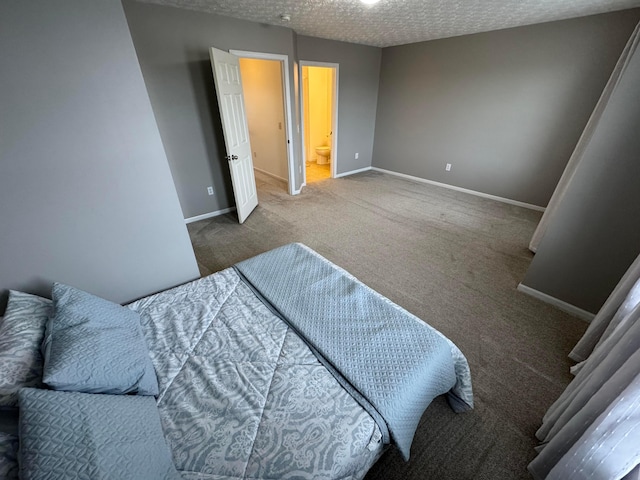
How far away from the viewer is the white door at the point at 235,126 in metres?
2.72

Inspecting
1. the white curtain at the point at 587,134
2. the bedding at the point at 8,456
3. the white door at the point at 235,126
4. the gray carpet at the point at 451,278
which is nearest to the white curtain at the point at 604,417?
the gray carpet at the point at 451,278

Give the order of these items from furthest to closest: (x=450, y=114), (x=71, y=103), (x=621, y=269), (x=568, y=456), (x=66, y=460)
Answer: (x=450, y=114) < (x=621, y=269) < (x=71, y=103) < (x=568, y=456) < (x=66, y=460)

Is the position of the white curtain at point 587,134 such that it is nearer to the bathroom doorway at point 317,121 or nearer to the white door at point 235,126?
the white door at point 235,126

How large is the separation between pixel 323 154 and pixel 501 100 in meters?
3.41

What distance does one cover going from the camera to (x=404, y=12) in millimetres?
2697

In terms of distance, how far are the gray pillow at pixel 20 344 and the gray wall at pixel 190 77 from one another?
90.8 inches

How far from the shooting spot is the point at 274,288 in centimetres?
150

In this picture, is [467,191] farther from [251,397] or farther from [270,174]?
[251,397]

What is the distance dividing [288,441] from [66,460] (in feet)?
1.90

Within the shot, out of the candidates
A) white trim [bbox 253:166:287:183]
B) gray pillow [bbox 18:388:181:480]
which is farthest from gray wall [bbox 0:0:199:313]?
white trim [bbox 253:166:287:183]

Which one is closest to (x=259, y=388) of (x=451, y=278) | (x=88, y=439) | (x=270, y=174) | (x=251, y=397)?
(x=251, y=397)

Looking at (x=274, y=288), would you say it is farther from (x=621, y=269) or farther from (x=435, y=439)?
(x=621, y=269)

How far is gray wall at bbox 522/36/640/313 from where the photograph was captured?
1.51m

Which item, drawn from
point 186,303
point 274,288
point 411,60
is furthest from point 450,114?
point 186,303
